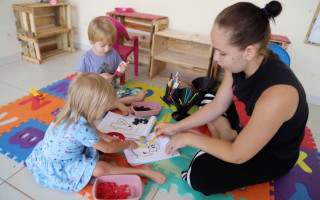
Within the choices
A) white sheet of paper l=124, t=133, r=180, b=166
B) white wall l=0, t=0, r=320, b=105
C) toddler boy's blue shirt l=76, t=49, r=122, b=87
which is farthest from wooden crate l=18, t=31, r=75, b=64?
white sheet of paper l=124, t=133, r=180, b=166

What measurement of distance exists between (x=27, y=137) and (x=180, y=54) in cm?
151

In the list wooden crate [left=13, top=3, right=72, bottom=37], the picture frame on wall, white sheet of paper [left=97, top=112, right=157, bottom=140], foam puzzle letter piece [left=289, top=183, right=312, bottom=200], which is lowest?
foam puzzle letter piece [left=289, top=183, right=312, bottom=200]

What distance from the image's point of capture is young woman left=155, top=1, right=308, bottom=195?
0.71 meters

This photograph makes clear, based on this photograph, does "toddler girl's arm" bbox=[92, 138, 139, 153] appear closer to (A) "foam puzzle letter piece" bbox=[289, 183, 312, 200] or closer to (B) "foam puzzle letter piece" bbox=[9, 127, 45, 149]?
(B) "foam puzzle letter piece" bbox=[9, 127, 45, 149]

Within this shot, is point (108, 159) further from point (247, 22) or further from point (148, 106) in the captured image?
point (247, 22)

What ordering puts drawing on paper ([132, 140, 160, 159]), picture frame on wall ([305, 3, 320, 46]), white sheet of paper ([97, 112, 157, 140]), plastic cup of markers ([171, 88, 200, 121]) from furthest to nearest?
picture frame on wall ([305, 3, 320, 46]) → plastic cup of markers ([171, 88, 200, 121]) → white sheet of paper ([97, 112, 157, 140]) → drawing on paper ([132, 140, 160, 159])

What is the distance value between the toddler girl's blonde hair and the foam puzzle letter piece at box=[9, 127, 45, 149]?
0.47 meters

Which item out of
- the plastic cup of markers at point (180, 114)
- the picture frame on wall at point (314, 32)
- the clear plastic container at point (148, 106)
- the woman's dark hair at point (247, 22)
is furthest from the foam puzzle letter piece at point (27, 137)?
the picture frame on wall at point (314, 32)

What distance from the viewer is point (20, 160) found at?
1.09 m

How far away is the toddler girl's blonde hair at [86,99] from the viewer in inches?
32.6

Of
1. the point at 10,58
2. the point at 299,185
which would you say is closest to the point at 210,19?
the point at 299,185

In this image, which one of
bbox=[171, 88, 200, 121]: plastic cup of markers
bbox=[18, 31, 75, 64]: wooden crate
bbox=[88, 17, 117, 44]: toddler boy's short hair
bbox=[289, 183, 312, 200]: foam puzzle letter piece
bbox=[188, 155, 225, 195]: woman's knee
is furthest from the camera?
bbox=[18, 31, 75, 64]: wooden crate

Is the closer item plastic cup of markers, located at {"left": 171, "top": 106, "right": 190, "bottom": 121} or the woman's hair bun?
the woman's hair bun

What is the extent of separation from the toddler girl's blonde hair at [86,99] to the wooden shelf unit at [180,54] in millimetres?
1193
